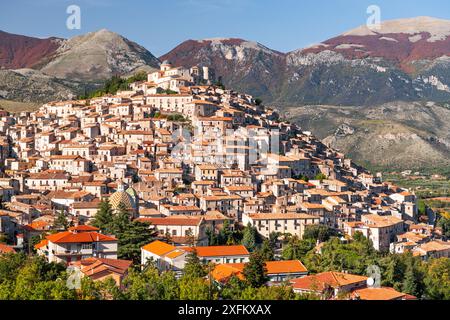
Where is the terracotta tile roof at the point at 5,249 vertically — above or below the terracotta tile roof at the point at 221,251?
above

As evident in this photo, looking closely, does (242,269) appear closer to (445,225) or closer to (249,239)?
(249,239)

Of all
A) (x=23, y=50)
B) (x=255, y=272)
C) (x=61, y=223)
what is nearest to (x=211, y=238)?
(x=61, y=223)

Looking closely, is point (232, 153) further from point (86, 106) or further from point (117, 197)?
point (86, 106)

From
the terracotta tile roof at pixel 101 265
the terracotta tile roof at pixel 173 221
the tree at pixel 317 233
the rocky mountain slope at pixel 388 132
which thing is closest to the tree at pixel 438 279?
the tree at pixel 317 233

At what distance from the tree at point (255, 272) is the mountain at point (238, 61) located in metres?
142

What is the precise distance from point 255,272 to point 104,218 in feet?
29.4

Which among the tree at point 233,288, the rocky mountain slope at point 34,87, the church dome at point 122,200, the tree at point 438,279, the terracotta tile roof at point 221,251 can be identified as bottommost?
the tree at point 438,279

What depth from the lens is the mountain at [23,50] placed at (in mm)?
101000

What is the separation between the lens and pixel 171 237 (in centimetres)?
2908

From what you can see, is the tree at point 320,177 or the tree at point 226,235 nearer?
the tree at point 226,235

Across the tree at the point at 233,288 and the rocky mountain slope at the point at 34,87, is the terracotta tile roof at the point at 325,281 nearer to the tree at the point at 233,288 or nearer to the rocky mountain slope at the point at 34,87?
the tree at the point at 233,288

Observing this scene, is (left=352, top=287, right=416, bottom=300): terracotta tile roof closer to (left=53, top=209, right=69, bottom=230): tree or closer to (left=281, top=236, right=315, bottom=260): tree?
(left=281, top=236, right=315, bottom=260): tree
